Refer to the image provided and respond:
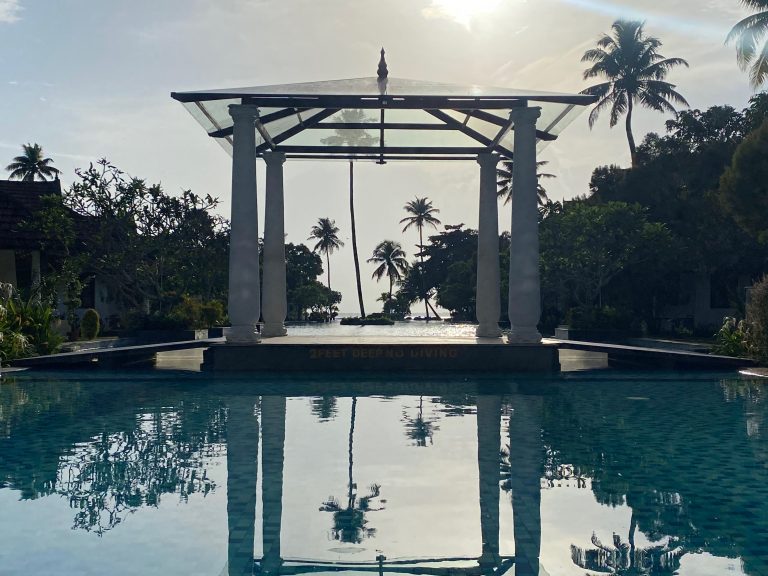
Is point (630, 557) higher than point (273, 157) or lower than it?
lower

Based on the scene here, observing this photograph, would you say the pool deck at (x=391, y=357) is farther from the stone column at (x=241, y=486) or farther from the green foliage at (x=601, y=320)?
the green foliage at (x=601, y=320)

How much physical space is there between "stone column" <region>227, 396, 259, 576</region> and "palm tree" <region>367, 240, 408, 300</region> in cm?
8497

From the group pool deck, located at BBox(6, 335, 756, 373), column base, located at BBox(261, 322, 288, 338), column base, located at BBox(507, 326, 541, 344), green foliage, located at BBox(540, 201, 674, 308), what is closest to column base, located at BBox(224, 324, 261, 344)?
pool deck, located at BBox(6, 335, 756, 373)

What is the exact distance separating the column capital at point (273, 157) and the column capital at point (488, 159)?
5.98 meters

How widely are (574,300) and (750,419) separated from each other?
100 feet

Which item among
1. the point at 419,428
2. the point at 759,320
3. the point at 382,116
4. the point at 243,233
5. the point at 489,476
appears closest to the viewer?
the point at 489,476

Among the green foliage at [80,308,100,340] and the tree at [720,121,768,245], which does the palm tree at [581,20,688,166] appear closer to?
the tree at [720,121,768,245]

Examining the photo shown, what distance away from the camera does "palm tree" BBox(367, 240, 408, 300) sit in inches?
3875

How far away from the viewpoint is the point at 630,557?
222 inches

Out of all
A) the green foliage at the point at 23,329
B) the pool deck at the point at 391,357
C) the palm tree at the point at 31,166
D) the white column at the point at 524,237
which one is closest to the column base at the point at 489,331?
the pool deck at the point at 391,357

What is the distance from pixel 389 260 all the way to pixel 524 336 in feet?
259

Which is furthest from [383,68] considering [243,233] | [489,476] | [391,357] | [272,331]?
[489,476]

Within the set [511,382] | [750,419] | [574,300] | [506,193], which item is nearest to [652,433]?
[750,419]

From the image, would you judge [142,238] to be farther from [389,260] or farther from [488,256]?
[389,260]
